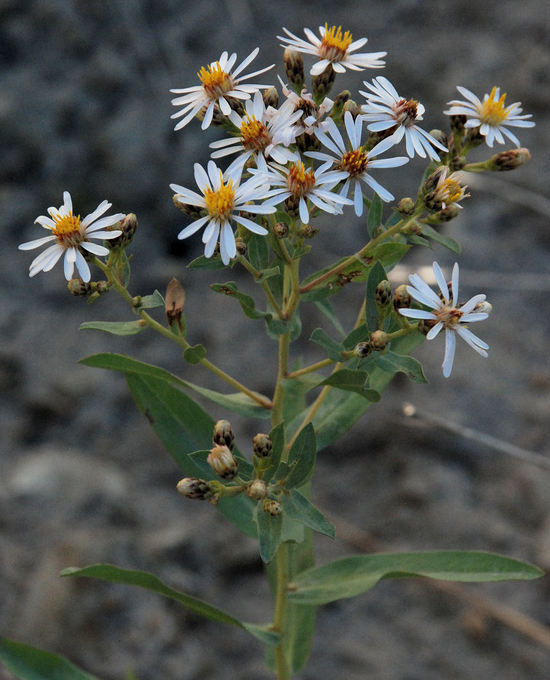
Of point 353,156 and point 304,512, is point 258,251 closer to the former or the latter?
point 353,156

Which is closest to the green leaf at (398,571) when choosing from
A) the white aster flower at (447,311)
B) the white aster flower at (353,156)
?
the white aster flower at (447,311)

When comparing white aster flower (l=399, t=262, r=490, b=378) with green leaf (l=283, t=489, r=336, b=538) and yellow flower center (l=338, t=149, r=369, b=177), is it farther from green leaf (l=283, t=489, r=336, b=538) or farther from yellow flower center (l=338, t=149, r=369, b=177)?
green leaf (l=283, t=489, r=336, b=538)

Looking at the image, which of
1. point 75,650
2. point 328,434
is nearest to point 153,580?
point 328,434

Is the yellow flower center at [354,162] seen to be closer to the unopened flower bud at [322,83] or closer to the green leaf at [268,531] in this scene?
the unopened flower bud at [322,83]

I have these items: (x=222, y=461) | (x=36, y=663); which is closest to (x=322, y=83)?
(x=222, y=461)

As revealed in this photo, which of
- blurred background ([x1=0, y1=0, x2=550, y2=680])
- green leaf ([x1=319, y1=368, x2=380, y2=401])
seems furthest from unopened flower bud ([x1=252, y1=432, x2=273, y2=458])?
blurred background ([x1=0, y1=0, x2=550, y2=680])

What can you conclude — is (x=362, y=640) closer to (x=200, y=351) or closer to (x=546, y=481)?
(x=546, y=481)
